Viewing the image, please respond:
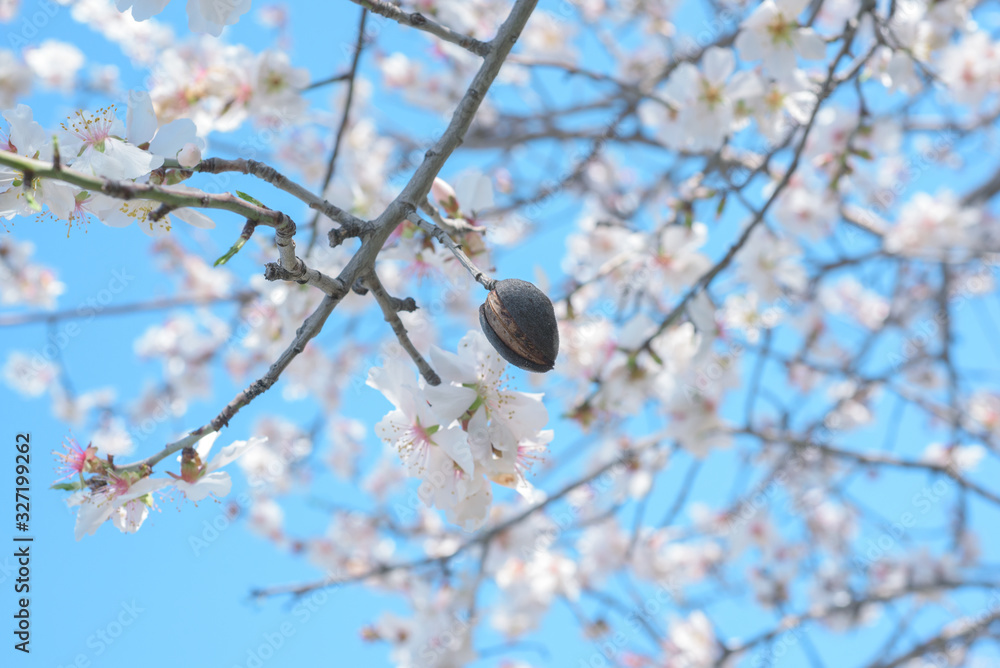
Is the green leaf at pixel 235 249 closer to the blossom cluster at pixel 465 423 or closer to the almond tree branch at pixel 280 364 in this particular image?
the almond tree branch at pixel 280 364

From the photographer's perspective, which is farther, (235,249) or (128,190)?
(235,249)

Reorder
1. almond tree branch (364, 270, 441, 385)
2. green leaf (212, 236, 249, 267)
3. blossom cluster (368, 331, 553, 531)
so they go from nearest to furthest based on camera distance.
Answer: green leaf (212, 236, 249, 267), almond tree branch (364, 270, 441, 385), blossom cluster (368, 331, 553, 531)

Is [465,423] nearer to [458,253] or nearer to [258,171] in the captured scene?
[458,253]

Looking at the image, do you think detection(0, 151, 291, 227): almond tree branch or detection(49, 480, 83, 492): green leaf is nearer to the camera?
detection(0, 151, 291, 227): almond tree branch

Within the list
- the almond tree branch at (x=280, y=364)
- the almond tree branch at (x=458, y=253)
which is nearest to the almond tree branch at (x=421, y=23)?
the almond tree branch at (x=458, y=253)

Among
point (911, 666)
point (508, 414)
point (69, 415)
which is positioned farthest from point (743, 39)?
point (69, 415)

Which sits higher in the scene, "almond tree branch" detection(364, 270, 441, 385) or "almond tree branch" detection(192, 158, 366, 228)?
"almond tree branch" detection(192, 158, 366, 228)

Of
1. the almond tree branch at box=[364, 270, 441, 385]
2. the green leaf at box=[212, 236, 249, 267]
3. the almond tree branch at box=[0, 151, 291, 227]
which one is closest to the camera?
the almond tree branch at box=[0, 151, 291, 227]

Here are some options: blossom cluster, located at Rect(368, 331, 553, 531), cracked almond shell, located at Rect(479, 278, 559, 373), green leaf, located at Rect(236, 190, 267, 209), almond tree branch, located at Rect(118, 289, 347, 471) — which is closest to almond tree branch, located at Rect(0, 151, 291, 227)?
green leaf, located at Rect(236, 190, 267, 209)

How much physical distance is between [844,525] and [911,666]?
6.22 feet

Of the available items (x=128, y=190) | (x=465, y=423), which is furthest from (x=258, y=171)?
(x=465, y=423)

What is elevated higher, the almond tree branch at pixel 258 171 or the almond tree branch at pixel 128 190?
the almond tree branch at pixel 258 171

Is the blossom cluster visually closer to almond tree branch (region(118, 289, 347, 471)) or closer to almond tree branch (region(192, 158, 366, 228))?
almond tree branch (region(118, 289, 347, 471))

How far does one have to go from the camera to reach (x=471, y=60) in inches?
144
